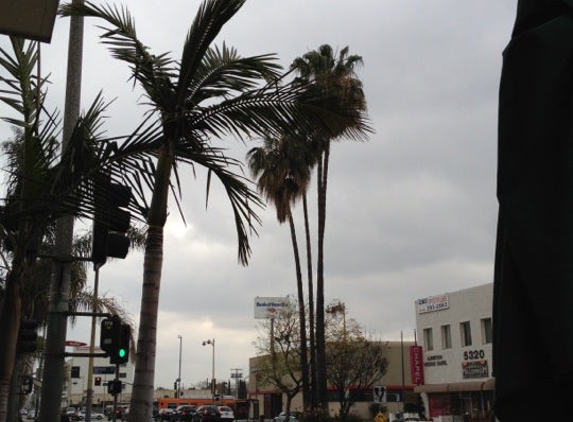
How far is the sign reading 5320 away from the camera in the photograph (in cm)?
3731

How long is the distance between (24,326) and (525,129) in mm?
10222

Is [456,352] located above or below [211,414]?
above

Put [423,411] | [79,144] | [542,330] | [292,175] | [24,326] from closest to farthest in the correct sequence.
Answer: [542,330] → [79,144] → [24,326] → [292,175] → [423,411]

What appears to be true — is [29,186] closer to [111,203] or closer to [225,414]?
[111,203]

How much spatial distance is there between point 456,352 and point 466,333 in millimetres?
1322

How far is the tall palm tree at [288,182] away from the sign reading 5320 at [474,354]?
9786 mm

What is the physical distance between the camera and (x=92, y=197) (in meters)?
6.95

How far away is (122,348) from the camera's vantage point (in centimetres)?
977

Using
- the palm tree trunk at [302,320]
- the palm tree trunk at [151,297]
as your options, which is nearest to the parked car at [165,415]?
the palm tree trunk at [302,320]

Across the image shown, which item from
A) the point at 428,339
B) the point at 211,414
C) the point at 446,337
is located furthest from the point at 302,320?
the point at 211,414

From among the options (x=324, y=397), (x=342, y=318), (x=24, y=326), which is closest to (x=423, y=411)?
(x=342, y=318)

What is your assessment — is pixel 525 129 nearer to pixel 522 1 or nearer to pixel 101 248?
pixel 522 1

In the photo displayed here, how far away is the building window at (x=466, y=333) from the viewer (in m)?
39.1

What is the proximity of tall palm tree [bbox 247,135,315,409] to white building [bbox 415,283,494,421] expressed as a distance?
981 cm
